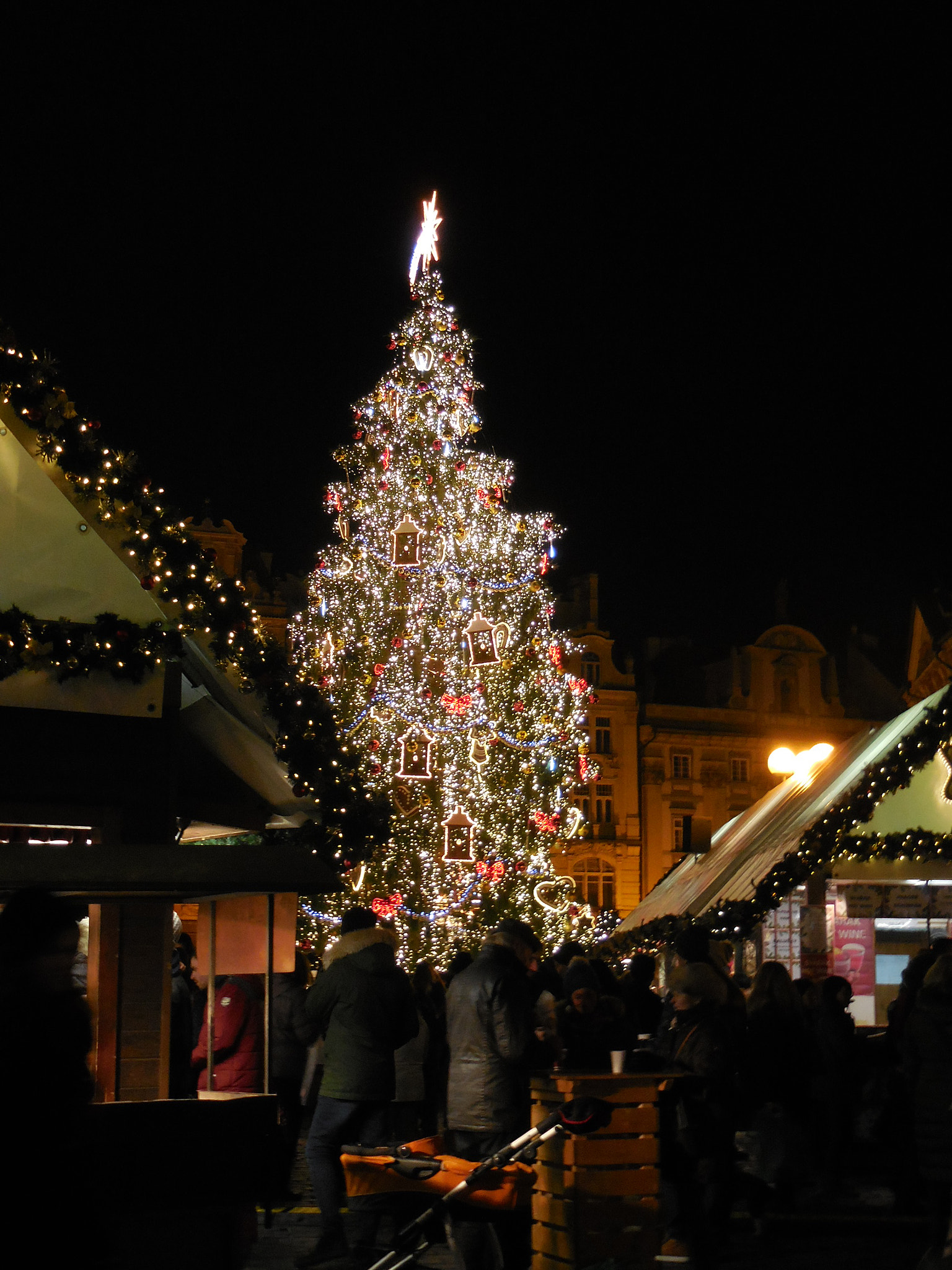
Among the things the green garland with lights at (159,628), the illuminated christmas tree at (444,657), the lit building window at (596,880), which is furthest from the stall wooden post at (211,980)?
the lit building window at (596,880)

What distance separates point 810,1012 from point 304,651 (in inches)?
653

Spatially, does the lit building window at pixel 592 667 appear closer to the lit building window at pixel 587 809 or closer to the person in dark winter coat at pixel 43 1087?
the lit building window at pixel 587 809

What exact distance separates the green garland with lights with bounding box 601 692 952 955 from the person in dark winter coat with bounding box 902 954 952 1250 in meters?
4.20

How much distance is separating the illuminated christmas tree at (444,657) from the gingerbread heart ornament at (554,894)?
37 mm

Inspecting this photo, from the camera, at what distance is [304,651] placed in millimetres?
27641

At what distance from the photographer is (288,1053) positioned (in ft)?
35.2

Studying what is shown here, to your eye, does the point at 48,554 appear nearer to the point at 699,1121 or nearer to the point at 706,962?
the point at 706,962

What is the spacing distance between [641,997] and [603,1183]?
4563mm

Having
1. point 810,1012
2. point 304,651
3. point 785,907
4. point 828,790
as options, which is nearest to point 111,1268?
point 810,1012

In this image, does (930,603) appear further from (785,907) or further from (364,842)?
(364,842)

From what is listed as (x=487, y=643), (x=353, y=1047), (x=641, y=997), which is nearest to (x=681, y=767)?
(x=487, y=643)

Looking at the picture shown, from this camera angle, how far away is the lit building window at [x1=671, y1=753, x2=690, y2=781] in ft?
193

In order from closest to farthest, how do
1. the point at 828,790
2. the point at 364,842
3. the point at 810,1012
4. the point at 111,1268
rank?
the point at 111,1268 → the point at 364,842 → the point at 810,1012 → the point at 828,790

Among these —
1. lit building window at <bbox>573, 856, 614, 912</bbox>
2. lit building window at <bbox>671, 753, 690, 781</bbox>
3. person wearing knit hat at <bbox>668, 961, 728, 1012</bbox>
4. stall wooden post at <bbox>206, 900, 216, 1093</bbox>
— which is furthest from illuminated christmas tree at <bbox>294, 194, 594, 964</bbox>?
lit building window at <bbox>671, 753, 690, 781</bbox>
